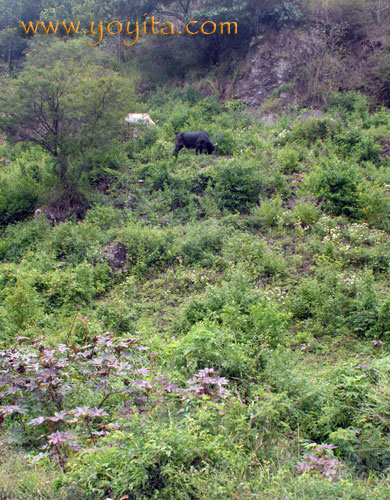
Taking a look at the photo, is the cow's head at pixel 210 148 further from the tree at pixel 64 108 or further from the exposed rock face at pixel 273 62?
the exposed rock face at pixel 273 62

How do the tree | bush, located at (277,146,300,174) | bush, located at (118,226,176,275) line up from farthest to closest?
bush, located at (277,146,300,174)
the tree
bush, located at (118,226,176,275)

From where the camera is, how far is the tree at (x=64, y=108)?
10.8m

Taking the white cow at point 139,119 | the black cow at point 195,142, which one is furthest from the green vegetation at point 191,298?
the white cow at point 139,119

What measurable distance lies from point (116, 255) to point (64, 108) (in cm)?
484

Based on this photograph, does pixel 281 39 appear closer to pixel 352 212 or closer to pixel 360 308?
pixel 352 212

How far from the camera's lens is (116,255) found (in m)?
8.88

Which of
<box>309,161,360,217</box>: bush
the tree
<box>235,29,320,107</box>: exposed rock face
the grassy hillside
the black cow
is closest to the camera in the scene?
the grassy hillside

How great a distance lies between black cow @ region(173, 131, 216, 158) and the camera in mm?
13680

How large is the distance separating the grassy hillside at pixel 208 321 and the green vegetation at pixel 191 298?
0.03m

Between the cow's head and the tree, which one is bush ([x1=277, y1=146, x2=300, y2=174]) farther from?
the tree

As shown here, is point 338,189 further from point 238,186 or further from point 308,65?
point 308,65

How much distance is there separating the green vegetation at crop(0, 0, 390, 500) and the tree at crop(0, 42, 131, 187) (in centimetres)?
5

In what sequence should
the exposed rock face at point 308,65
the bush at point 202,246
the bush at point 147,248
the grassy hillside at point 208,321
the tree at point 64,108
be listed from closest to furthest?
the grassy hillside at point 208,321 → the bush at point 202,246 → the bush at point 147,248 → the tree at point 64,108 → the exposed rock face at point 308,65

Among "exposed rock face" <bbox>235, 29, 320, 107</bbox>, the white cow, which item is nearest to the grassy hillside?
the white cow
